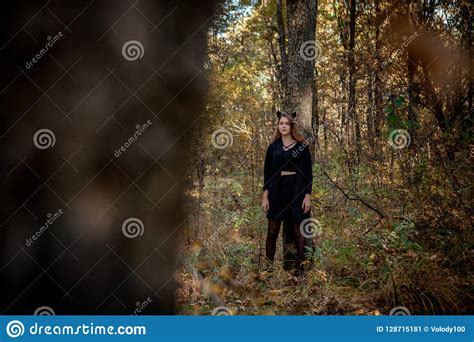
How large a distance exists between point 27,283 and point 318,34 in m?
8.05

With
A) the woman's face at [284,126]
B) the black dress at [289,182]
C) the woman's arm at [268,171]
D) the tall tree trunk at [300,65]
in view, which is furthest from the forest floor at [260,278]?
the woman's face at [284,126]

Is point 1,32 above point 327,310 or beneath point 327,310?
above

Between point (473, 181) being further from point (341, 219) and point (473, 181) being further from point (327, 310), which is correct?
point (327, 310)

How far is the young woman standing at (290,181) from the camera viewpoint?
162 inches

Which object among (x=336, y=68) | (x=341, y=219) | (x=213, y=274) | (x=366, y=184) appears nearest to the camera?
(x=213, y=274)

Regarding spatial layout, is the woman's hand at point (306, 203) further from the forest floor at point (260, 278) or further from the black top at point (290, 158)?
the forest floor at point (260, 278)

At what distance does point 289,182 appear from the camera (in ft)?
13.6

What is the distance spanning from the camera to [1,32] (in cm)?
193

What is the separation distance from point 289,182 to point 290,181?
16 mm

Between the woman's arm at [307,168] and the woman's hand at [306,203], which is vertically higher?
the woman's arm at [307,168]

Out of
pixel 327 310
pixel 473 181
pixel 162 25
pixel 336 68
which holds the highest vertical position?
pixel 336 68

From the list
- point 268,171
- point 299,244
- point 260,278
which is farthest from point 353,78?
point 260,278

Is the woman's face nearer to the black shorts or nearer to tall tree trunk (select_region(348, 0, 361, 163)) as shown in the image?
the black shorts

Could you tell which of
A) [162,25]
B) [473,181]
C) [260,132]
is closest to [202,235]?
[260,132]
